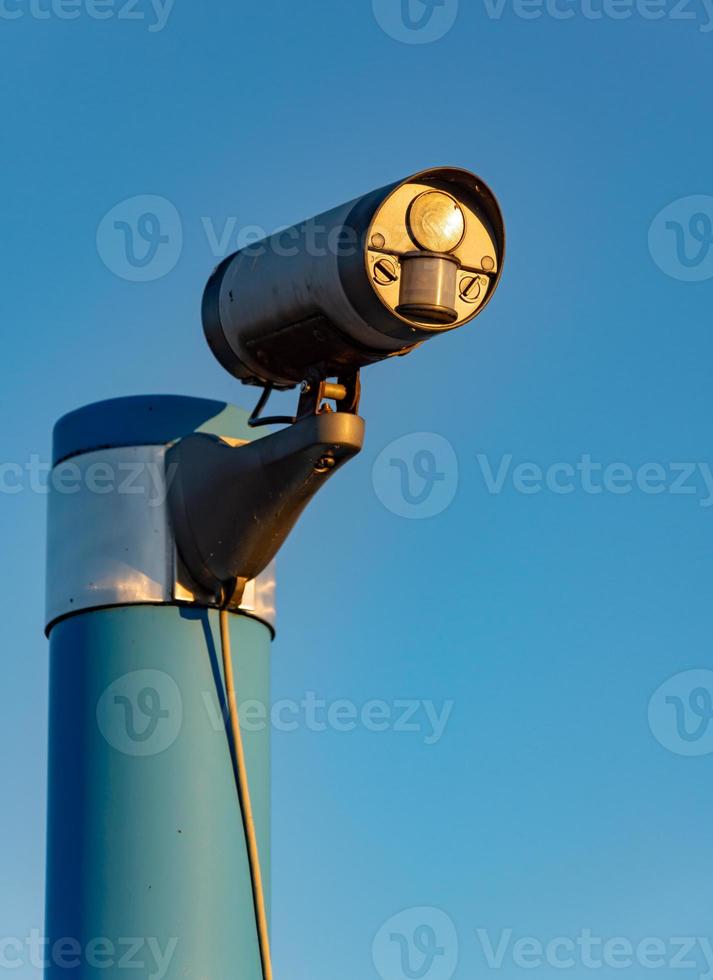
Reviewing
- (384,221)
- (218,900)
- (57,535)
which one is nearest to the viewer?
(384,221)

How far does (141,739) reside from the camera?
5.51 m

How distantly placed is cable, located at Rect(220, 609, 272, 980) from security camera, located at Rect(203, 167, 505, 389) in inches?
27.4

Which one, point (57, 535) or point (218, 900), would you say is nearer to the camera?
point (218, 900)

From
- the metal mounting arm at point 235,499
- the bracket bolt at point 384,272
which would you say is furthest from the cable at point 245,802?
the bracket bolt at point 384,272

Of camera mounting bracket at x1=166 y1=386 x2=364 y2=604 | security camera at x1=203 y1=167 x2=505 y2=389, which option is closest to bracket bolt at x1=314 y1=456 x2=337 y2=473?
camera mounting bracket at x1=166 y1=386 x2=364 y2=604

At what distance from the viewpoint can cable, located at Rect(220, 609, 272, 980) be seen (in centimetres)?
543

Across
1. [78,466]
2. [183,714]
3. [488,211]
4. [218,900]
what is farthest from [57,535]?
[488,211]

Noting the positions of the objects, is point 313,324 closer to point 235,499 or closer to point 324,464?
point 324,464

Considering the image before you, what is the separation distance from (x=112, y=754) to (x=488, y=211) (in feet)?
5.10

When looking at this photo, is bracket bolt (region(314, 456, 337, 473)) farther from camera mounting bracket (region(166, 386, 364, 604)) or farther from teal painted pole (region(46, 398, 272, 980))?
teal painted pole (region(46, 398, 272, 980))

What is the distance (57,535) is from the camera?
5.84m

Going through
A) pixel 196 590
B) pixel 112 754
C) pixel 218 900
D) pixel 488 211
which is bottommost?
pixel 218 900

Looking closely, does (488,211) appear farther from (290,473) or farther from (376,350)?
(290,473)

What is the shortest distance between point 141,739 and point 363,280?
1.24 m
